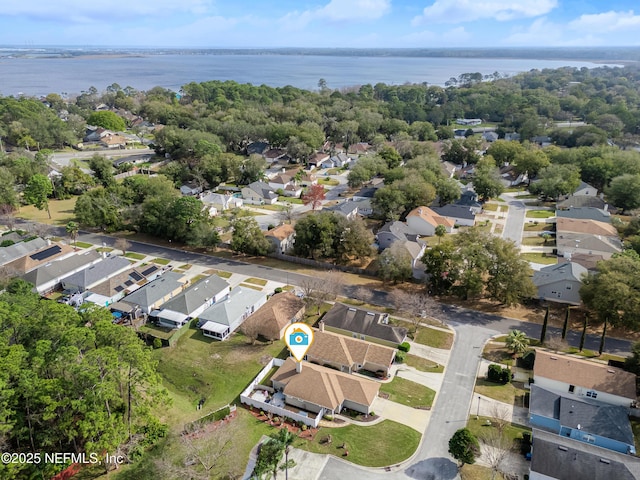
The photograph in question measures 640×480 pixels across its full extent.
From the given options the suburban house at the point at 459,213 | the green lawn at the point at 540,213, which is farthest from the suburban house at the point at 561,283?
the green lawn at the point at 540,213

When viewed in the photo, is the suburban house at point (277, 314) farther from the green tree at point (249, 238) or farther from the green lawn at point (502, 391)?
the green lawn at point (502, 391)

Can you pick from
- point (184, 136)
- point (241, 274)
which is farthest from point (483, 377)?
point (184, 136)

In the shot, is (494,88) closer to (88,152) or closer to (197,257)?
(88,152)

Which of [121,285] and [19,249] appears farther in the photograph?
[19,249]

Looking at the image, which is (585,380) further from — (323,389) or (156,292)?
(156,292)

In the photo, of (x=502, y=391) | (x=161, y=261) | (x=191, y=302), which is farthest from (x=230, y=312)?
(x=502, y=391)
